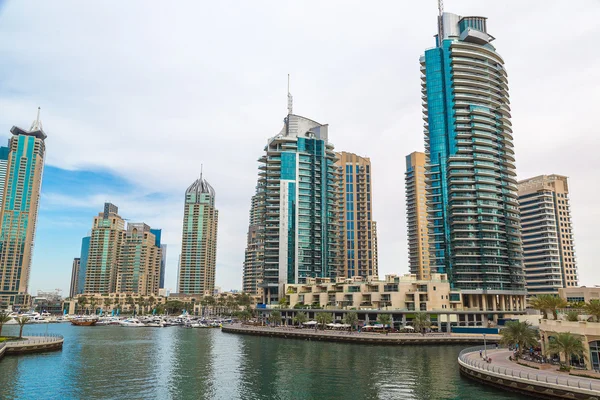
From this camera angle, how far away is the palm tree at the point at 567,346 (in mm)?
58000

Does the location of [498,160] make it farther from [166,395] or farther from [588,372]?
[166,395]

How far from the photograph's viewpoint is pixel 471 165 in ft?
552

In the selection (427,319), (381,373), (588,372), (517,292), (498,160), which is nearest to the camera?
(588,372)

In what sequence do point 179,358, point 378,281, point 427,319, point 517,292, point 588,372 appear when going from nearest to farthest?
point 588,372 → point 179,358 → point 427,319 → point 378,281 → point 517,292

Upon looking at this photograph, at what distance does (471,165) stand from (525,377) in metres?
122

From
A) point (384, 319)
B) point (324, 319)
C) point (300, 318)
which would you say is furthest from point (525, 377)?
point (300, 318)

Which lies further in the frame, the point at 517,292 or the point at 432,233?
the point at 432,233

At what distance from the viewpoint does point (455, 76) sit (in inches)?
6909

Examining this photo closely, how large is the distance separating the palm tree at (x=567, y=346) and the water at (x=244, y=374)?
9590 mm

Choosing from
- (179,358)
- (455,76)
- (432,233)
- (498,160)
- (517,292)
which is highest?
(455,76)

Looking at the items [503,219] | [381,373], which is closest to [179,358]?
[381,373]

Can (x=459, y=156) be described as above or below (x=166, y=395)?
above

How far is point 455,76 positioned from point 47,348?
6315 inches

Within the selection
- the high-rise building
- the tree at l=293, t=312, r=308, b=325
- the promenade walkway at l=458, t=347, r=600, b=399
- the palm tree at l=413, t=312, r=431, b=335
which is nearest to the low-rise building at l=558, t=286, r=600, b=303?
the high-rise building
